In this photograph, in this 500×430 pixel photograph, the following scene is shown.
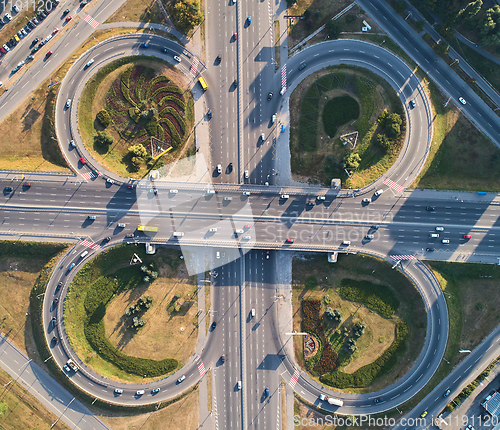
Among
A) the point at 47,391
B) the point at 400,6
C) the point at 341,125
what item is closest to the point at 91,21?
the point at 341,125

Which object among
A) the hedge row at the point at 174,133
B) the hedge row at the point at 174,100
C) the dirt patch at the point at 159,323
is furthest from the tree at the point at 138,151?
the hedge row at the point at 174,100

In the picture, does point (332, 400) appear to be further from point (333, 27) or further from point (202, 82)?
point (333, 27)

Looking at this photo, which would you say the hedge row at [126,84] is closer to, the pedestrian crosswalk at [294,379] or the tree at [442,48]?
the tree at [442,48]

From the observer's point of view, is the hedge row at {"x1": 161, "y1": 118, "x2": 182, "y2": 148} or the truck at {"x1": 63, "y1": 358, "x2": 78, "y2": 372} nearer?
the truck at {"x1": 63, "y1": 358, "x2": 78, "y2": 372}

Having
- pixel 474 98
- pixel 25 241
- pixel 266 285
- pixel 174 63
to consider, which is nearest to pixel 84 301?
pixel 25 241

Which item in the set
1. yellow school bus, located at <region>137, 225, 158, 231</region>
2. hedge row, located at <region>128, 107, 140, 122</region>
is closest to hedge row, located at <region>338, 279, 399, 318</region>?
yellow school bus, located at <region>137, 225, 158, 231</region>

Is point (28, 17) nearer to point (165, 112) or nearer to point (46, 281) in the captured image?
point (165, 112)

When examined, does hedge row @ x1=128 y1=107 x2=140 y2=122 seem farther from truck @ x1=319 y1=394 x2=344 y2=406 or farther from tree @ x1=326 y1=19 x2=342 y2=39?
truck @ x1=319 y1=394 x2=344 y2=406
